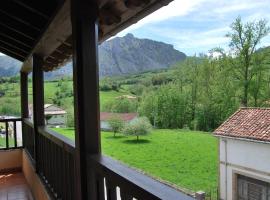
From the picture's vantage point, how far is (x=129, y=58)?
304 inches

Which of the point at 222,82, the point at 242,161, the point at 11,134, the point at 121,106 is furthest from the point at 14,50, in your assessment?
the point at 121,106

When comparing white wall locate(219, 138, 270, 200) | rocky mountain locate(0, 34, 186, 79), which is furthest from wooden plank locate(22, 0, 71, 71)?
rocky mountain locate(0, 34, 186, 79)

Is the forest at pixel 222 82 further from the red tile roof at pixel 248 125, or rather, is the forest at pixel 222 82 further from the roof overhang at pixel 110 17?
the roof overhang at pixel 110 17

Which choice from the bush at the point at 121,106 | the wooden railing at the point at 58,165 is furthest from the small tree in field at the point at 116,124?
the wooden railing at the point at 58,165

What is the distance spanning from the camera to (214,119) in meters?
3.32

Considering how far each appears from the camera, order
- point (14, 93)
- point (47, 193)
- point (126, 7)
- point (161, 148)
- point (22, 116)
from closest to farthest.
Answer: point (126, 7) → point (47, 193) → point (22, 116) → point (14, 93) → point (161, 148)

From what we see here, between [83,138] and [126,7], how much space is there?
1.99 feet

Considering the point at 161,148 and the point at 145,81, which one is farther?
the point at 161,148

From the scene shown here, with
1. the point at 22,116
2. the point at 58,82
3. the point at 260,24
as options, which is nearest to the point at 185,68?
the point at 260,24

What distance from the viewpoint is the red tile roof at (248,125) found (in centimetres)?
261

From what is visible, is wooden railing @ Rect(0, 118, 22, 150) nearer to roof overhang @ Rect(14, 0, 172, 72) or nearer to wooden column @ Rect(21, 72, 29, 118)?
wooden column @ Rect(21, 72, 29, 118)

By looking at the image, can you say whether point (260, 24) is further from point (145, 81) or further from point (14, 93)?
point (14, 93)

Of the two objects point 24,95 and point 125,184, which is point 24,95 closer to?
point 24,95

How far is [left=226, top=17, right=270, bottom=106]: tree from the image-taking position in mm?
2908
